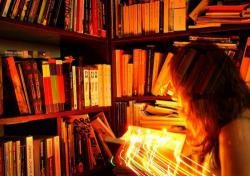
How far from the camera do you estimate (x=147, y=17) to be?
7.12 ft

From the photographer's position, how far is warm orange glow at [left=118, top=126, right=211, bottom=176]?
146 centimetres

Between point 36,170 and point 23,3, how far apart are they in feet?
2.86

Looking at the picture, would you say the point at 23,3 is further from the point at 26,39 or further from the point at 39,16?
the point at 26,39

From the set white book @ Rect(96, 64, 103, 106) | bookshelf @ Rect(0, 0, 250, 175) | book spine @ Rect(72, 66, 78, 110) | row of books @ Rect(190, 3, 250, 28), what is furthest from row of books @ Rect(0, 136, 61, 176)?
row of books @ Rect(190, 3, 250, 28)

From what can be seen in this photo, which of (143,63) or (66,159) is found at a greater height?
(143,63)

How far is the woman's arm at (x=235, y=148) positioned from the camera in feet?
3.70

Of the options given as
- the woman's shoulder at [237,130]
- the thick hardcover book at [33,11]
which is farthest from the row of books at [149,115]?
the thick hardcover book at [33,11]

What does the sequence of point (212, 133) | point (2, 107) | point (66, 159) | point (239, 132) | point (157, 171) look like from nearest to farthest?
point (239, 132) → point (212, 133) → point (157, 171) → point (2, 107) → point (66, 159)

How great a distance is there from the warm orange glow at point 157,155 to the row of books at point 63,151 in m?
0.40

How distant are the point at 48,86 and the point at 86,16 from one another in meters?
0.57

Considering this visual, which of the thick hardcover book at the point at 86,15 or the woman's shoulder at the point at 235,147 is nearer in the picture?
the woman's shoulder at the point at 235,147

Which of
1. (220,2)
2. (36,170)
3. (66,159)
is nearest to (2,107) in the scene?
(36,170)

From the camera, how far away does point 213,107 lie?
125 cm

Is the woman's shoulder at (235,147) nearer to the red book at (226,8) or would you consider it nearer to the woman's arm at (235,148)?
the woman's arm at (235,148)
